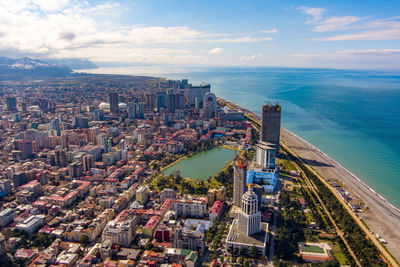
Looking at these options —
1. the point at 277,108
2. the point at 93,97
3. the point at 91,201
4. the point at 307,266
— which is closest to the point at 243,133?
the point at 277,108

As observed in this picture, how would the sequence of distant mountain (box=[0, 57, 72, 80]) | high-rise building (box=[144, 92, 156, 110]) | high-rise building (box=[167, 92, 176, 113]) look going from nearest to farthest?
1. high-rise building (box=[167, 92, 176, 113])
2. high-rise building (box=[144, 92, 156, 110])
3. distant mountain (box=[0, 57, 72, 80])

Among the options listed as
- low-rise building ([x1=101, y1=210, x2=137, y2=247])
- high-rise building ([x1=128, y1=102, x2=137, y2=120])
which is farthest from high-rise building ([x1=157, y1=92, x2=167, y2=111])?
low-rise building ([x1=101, y1=210, x2=137, y2=247])

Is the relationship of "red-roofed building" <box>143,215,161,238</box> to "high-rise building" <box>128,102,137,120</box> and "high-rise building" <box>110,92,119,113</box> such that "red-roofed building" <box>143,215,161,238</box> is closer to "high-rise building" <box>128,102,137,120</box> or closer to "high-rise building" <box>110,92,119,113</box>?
"high-rise building" <box>128,102,137,120</box>

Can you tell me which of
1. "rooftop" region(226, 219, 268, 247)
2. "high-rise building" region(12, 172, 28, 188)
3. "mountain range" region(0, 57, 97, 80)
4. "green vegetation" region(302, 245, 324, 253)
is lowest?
"green vegetation" region(302, 245, 324, 253)

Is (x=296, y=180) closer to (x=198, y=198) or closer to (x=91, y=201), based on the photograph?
(x=198, y=198)

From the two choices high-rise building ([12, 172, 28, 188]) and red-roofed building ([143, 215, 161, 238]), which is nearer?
red-roofed building ([143, 215, 161, 238])

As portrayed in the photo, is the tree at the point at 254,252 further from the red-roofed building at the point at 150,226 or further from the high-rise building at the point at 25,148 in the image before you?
the high-rise building at the point at 25,148

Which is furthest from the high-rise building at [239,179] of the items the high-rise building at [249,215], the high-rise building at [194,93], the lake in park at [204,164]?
the high-rise building at [194,93]

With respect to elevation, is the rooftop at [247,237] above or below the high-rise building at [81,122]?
below
